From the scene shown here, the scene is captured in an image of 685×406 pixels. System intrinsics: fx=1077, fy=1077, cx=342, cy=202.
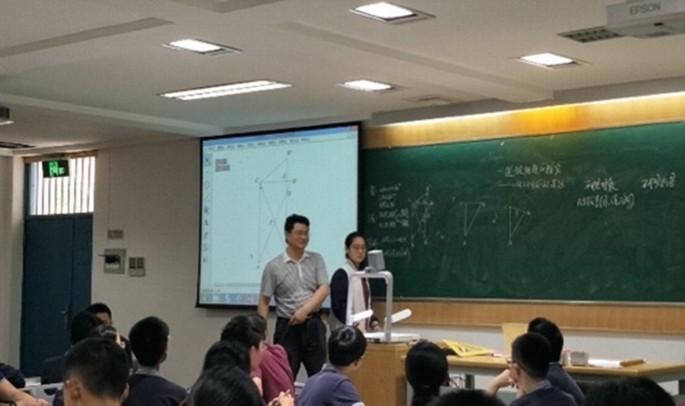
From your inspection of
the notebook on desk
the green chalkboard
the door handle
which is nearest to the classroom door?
the door handle

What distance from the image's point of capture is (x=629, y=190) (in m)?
7.93

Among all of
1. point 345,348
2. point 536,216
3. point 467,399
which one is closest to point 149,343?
point 345,348

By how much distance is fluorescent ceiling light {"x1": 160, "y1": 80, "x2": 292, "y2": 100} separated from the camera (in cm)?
813

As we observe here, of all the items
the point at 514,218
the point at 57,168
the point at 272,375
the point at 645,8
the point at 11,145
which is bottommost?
the point at 272,375

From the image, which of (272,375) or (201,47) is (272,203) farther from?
(272,375)

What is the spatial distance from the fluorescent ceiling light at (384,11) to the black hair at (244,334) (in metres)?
1.94

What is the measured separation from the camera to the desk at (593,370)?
19.9 ft

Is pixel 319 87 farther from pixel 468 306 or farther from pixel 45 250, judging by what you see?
pixel 45 250

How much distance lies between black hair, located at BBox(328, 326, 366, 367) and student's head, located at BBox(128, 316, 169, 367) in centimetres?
85

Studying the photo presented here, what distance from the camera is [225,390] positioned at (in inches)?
97.4

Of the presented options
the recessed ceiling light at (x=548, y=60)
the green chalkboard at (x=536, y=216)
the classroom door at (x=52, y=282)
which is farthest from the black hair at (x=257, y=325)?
the classroom door at (x=52, y=282)

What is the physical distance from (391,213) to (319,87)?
1.56m

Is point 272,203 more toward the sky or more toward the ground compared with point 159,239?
more toward the sky

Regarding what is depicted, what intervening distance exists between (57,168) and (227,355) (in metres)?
8.95
